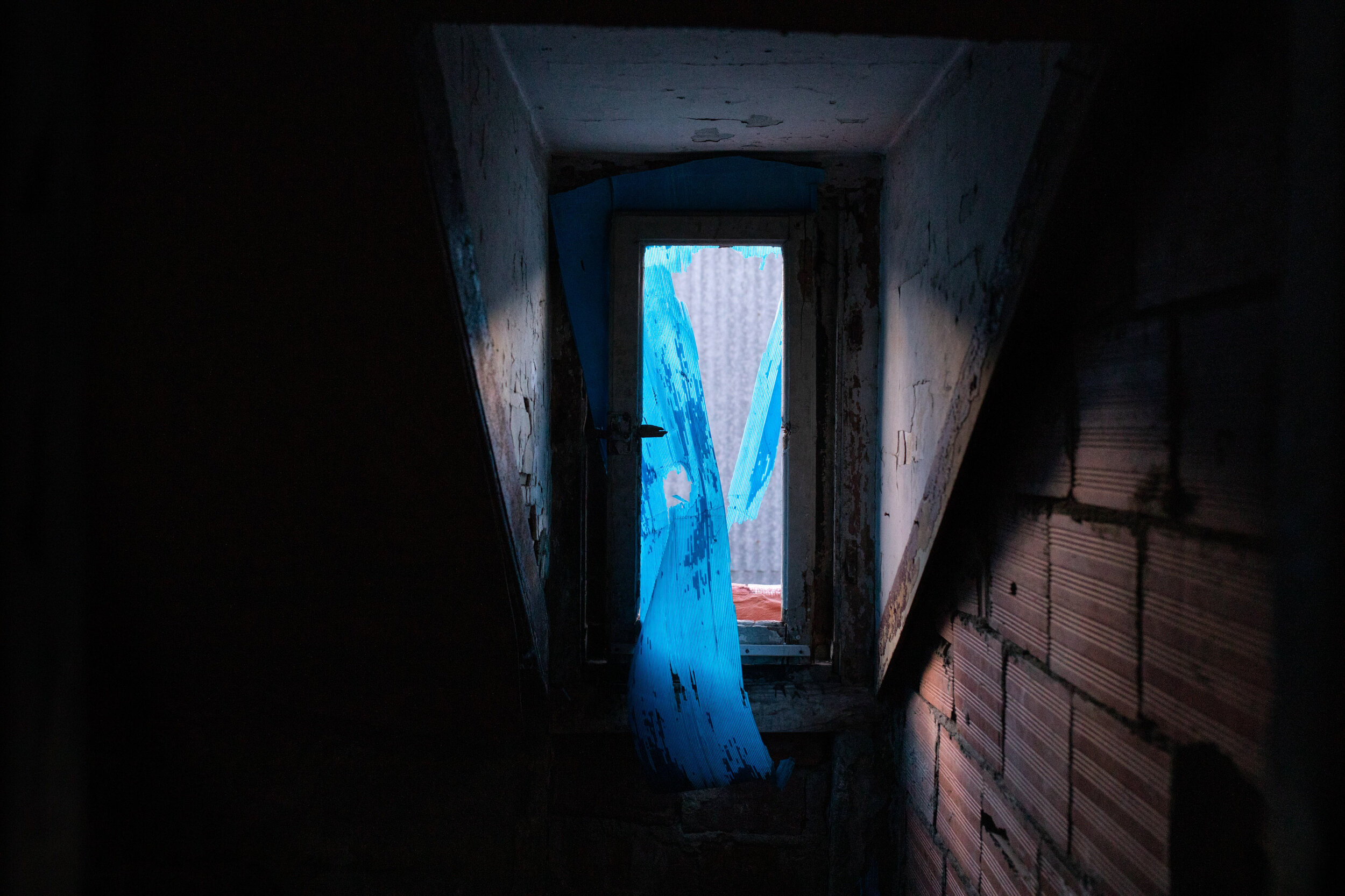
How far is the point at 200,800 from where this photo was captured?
1886 millimetres

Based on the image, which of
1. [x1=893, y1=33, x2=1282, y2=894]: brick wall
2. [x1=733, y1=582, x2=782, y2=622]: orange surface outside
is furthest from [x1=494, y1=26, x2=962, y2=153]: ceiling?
[x1=733, y1=582, x2=782, y2=622]: orange surface outside

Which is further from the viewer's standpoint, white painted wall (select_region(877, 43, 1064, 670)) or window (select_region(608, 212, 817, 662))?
window (select_region(608, 212, 817, 662))

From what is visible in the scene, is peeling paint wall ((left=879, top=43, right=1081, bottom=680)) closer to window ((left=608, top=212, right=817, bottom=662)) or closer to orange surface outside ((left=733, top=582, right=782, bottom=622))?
window ((left=608, top=212, right=817, bottom=662))

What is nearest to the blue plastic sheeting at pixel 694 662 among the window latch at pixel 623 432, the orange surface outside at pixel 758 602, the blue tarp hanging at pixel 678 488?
the blue tarp hanging at pixel 678 488

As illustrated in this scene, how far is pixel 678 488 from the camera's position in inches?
89.0

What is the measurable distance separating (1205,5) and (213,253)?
134cm

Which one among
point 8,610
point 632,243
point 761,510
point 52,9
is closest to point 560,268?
point 632,243

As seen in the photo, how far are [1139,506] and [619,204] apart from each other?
1.69 meters

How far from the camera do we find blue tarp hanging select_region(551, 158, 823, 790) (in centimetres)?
208

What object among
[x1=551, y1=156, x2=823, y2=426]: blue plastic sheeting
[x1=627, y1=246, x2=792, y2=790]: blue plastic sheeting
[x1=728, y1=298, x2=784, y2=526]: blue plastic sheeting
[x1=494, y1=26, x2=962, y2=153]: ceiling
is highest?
[x1=494, y1=26, x2=962, y2=153]: ceiling

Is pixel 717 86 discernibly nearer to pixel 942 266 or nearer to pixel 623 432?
pixel 942 266

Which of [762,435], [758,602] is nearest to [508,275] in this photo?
[762,435]

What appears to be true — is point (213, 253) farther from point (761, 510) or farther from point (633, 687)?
point (761, 510)

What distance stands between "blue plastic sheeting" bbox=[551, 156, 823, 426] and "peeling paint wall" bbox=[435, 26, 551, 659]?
101 mm
